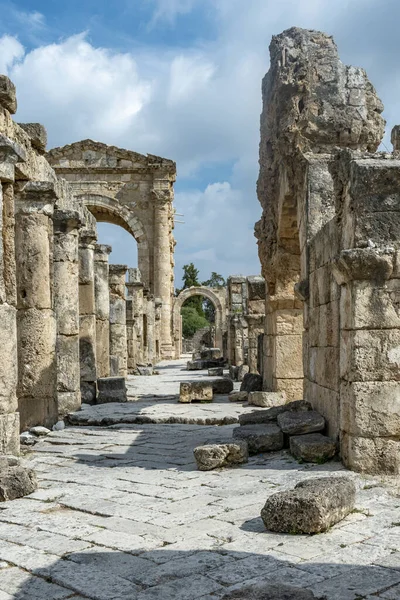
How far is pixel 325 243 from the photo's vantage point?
7.64 metres

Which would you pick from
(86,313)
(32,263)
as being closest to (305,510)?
(32,263)

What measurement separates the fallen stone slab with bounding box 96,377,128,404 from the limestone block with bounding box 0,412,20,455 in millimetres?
5910

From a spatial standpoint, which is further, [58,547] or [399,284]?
[399,284]

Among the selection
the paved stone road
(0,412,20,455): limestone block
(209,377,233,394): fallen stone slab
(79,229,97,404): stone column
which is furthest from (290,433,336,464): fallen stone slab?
(209,377,233,394): fallen stone slab

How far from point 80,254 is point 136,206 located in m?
21.3

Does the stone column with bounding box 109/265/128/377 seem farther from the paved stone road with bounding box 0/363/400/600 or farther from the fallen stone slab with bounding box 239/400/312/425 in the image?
the paved stone road with bounding box 0/363/400/600

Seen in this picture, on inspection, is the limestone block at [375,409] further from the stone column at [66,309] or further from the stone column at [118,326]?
the stone column at [118,326]

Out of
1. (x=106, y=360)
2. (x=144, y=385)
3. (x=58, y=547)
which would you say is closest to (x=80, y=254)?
(x=106, y=360)

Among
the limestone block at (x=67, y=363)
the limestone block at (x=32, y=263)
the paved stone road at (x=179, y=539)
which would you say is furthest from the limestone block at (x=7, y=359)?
the limestone block at (x=67, y=363)

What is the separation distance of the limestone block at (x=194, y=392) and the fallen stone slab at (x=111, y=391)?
1167 millimetres

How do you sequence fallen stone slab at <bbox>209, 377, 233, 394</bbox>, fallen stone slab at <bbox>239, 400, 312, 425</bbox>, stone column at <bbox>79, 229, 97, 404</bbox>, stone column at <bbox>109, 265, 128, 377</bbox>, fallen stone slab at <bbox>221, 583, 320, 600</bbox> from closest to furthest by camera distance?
fallen stone slab at <bbox>221, 583, 320, 600</bbox> < fallen stone slab at <bbox>239, 400, 312, 425</bbox> < stone column at <bbox>79, 229, 97, 404</bbox> < fallen stone slab at <bbox>209, 377, 233, 394</bbox> < stone column at <bbox>109, 265, 128, 377</bbox>

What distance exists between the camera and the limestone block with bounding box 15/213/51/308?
10109 mm

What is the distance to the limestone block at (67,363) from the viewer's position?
11625mm

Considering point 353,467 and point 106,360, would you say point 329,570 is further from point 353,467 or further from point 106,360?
point 106,360
